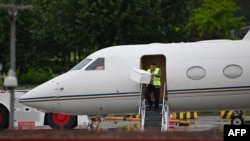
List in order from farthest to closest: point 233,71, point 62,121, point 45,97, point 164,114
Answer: point 62,121, point 45,97, point 233,71, point 164,114

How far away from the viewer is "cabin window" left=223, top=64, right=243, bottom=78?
23.5 meters

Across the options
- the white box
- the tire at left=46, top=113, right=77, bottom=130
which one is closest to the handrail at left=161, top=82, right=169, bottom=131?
the white box

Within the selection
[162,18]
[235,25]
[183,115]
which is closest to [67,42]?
[162,18]

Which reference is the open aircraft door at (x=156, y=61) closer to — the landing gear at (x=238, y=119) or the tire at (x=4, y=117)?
the landing gear at (x=238, y=119)

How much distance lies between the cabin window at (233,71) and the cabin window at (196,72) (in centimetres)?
74

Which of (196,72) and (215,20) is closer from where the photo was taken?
(196,72)

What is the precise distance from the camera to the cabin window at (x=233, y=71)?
23.5m

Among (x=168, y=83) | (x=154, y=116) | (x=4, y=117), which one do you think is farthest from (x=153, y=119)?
(x=4, y=117)

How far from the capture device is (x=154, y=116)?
23.4 meters

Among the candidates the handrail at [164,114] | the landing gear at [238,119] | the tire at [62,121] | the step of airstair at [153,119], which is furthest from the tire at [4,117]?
the landing gear at [238,119]

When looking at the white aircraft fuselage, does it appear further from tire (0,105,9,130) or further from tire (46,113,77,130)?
tire (0,105,9,130)

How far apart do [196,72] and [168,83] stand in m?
1.02

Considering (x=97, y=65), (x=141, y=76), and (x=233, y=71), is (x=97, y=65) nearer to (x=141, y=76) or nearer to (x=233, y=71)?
(x=141, y=76)

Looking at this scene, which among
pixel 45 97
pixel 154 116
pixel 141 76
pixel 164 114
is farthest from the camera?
pixel 45 97
